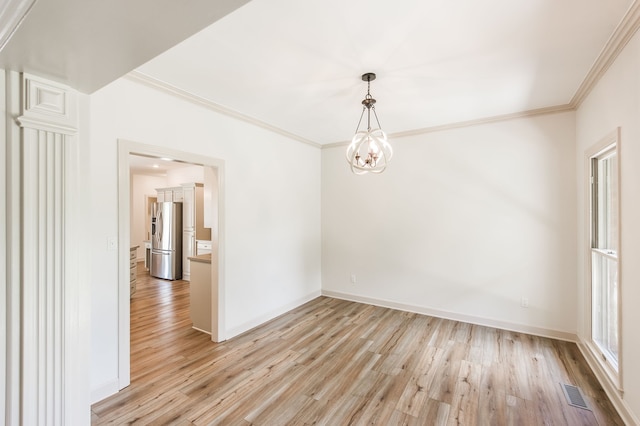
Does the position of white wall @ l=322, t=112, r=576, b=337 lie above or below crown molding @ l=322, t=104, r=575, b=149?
below

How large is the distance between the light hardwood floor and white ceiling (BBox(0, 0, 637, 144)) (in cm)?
242

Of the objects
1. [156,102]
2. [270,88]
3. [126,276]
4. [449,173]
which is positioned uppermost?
[270,88]

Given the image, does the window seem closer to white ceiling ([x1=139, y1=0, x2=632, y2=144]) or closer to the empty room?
the empty room

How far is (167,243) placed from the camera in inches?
255

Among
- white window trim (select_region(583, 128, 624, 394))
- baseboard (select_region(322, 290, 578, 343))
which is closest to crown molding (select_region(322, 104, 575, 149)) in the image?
white window trim (select_region(583, 128, 624, 394))

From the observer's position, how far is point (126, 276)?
2.49 metres

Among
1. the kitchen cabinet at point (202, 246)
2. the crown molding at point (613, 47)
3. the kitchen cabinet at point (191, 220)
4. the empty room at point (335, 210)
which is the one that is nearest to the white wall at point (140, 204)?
the kitchen cabinet at point (191, 220)

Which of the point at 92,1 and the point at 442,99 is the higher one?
the point at 442,99

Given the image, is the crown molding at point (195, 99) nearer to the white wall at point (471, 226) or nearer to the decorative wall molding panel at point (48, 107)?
the decorative wall molding panel at point (48, 107)

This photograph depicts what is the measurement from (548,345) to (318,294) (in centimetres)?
331

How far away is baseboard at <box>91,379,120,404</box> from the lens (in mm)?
2222

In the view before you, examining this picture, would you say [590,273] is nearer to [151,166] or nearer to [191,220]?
[191,220]

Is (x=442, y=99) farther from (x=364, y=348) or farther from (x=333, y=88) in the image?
(x=364, y=348)

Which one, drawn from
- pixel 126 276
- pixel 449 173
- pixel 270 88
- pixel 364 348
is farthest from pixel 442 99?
pixel 126 276
